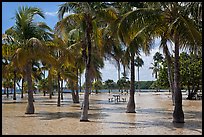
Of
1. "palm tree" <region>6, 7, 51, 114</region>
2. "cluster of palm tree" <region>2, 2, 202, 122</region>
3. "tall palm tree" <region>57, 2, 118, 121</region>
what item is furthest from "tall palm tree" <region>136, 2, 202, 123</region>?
"palm tree" <region>6, 7, 51, 114</region>

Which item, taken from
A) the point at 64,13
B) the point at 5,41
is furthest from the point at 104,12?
the point at 5,41

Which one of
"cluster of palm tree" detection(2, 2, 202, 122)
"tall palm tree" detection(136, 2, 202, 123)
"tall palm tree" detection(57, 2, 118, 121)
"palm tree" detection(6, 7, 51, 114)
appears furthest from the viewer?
"palm tree" detection(6, 7, 51, 114)

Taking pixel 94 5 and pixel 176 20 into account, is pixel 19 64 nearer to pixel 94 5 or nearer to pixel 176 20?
pixel 94 5

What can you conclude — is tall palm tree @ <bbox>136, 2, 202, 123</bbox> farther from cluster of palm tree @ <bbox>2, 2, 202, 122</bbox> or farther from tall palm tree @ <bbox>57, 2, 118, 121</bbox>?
tall palm tree @ <bbox>57, 2, 118, 121</bbox>

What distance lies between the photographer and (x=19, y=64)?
17.9 meters

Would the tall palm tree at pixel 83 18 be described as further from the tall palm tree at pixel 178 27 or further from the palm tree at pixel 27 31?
the palm tree at pixel 27 31

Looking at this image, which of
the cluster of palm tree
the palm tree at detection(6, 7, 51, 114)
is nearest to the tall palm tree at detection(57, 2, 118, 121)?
the cluster of palm tree

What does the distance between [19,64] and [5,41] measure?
1.89 meters

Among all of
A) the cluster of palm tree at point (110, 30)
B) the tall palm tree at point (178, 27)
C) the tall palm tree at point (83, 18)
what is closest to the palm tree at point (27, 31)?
the cluster of palm tree at point (110, 30)

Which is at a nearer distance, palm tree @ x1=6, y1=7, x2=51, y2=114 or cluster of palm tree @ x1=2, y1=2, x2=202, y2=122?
cluster of palm tree @ x1=2, y1=2, x2=202, y2=122

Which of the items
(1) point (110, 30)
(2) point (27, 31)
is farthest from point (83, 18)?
(2) point (27, 31)

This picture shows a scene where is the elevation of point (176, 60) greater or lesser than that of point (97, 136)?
greater

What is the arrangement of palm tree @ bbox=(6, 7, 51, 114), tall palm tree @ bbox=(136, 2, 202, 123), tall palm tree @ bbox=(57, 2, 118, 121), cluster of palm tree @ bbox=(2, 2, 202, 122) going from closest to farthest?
Answer: tall palm tree @ bbox=(136, 2, 202, 123)
cluster of palm tree @ bbox=(2, 2, 202, 122)
tall palm tree @ bbox=(57, 2, 118, 121)
palm tree @ bbox=(6, 7, 51, 114)

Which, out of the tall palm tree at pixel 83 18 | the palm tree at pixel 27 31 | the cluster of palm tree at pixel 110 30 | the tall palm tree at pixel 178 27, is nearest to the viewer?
the tall palm tree at pixel 178 27
